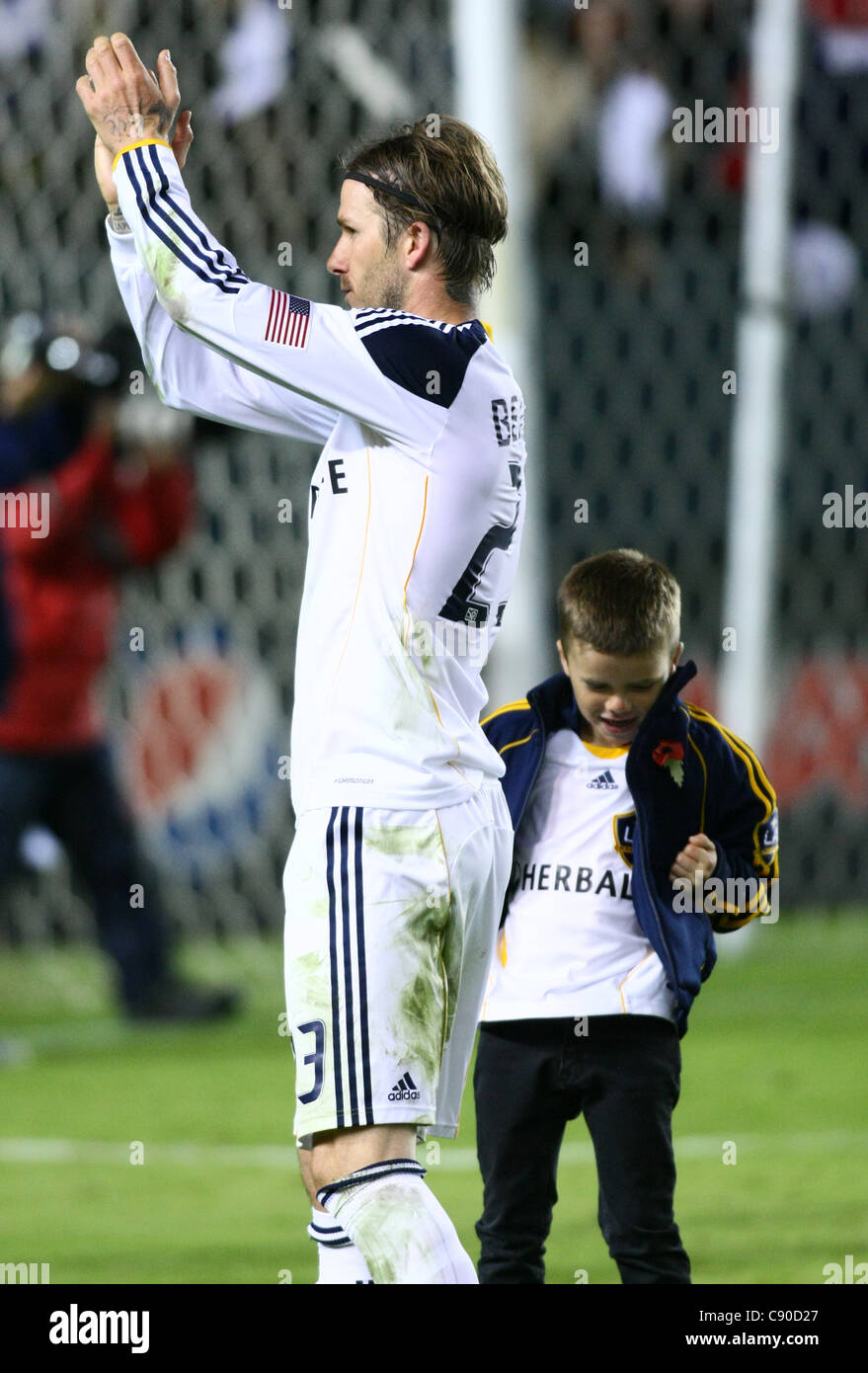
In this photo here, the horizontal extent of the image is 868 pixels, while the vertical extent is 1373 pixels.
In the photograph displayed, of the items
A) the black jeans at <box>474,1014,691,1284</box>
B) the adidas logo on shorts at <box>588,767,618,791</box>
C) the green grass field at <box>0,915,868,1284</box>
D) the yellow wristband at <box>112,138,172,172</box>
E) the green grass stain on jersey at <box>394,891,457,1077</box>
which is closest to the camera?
the green grass stain on jersey at <box>394,891,457,1077</box>

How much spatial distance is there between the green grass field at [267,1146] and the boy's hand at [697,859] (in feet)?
3.36

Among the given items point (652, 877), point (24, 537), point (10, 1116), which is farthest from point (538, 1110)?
point (24, 537)

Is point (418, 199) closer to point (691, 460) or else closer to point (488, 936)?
point (488, 936)

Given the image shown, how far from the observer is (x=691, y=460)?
373 inches

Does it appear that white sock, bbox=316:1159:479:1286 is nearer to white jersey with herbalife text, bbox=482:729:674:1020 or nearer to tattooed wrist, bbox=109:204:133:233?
white jersey with herbalife text, bbox=482:729:674:1020

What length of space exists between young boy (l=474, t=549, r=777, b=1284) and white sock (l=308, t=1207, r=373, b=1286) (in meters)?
0.49

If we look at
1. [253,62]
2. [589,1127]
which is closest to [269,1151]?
[589,1127]

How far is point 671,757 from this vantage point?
3.40m

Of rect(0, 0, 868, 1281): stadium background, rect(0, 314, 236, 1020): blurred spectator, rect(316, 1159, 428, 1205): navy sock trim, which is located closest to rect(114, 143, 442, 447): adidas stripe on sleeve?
rect(316, 1159, 428, 1205): navy sock trim

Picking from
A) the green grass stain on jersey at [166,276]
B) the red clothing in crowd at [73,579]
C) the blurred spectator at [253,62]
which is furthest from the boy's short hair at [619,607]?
the blurred spectator at [253,62]

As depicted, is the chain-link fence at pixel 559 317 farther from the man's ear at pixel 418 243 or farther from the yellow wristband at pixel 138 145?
the yellow wristband at pixel 138 145

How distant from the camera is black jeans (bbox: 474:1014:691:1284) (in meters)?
3.31

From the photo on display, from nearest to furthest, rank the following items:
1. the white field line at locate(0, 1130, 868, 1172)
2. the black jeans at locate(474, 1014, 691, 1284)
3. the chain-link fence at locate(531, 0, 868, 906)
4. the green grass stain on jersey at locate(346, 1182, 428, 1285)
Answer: the green grass stain on jersey at locate(346, 1182, 428, 1285)
the black jeans at locate(474, 1014, 691, 1284)
the white field line at locate(0, 1130, 868, 1172)
the chain-link fence at locate(531, 0, 868, 906)

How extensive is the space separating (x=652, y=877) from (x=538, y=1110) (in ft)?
1.41
